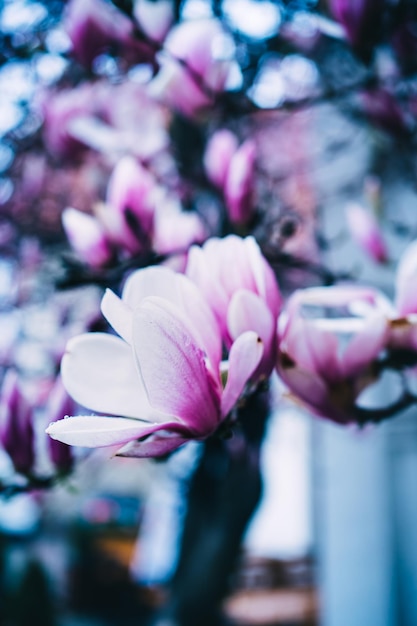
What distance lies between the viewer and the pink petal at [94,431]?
530 mm

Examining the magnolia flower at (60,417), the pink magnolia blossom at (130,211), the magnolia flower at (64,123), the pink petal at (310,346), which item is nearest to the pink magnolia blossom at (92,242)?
the pink magnolia blossom at (130,211)

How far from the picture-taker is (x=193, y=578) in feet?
6.32

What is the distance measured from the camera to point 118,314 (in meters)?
0.58

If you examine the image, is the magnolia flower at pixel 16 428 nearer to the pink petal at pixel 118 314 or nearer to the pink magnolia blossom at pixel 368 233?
the pink petal at pixel 118 314

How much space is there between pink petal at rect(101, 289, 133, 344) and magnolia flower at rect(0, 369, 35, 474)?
42 centimetres

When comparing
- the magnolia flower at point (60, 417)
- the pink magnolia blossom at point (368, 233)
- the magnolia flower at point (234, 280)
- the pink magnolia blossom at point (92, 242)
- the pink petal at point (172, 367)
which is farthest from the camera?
the pink magnolia blossom at point (368, 233)

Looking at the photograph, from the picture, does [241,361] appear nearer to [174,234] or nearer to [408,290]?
[408,290]

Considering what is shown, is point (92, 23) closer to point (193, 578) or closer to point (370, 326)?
point (370, 326)

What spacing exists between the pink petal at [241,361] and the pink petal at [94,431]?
7cm

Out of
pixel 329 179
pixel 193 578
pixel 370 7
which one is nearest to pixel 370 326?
pixel 370 7

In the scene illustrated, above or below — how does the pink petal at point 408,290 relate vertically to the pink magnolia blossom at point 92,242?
above

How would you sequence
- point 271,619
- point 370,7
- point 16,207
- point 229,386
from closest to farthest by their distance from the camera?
point 229,386, point 370,7, point 16,207, point 271,619

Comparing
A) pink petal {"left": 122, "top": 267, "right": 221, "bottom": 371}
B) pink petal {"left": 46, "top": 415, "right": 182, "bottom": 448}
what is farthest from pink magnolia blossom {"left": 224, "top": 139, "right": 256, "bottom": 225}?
pink petal {"left": 46, "top": 415, "right": 182, "bottom": 448}

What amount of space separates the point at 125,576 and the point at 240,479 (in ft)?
16.0
